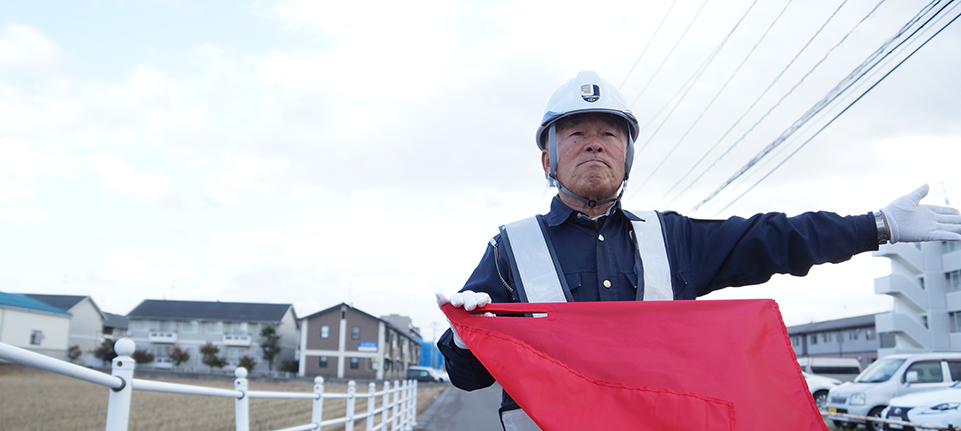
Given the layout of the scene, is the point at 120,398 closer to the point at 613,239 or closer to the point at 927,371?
the point at 613,239

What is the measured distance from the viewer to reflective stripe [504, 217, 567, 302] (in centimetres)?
190

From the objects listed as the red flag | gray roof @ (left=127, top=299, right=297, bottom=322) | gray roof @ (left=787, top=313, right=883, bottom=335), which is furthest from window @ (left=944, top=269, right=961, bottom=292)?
gray roof @ (left=127, top=299, right=297, bottom=322)

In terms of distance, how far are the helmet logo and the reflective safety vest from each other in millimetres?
478

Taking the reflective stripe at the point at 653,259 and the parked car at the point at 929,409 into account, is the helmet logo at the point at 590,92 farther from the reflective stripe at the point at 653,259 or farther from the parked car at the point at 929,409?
the parked car at the point at 929,409

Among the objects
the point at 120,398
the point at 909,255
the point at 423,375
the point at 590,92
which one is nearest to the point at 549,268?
the point at 590,92

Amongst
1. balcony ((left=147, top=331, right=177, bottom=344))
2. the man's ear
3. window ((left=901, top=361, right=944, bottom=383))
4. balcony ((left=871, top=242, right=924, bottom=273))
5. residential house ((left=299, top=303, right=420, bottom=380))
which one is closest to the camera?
the man's ear

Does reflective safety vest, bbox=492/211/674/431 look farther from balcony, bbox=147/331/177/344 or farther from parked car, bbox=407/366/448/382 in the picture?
balcony, bbox=147/331/177/344

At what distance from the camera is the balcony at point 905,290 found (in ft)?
90.0

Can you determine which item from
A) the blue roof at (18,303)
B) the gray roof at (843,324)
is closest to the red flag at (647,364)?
the gray roof at (843,324)

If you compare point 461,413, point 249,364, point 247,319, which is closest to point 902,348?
point 461,413

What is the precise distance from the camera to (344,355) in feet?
172

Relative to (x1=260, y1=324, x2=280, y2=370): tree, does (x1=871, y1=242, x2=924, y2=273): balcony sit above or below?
above

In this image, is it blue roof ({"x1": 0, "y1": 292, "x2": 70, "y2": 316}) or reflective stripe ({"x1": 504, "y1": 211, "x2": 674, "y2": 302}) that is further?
blue roof ({"x1": 0, "y1": 292, "x2": 70, "y2": 316})

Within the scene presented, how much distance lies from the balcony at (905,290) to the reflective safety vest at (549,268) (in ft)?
107
